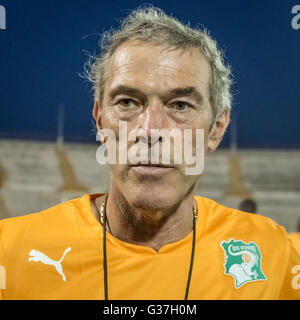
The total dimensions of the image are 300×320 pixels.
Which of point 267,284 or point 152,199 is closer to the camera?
point 152,199

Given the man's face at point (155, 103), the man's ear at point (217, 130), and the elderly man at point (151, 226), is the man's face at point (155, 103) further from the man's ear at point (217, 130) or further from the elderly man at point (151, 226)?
the man's ear at point (217, 130)

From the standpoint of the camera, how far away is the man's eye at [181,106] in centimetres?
123

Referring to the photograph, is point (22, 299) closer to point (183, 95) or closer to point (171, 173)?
point (171, 173)

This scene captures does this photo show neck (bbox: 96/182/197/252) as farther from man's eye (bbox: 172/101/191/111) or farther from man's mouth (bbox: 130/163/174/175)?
man's eye (bbox: 172/101/191/111)

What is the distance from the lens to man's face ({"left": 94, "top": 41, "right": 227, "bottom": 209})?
1.19 m

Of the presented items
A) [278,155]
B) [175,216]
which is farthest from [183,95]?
[278,155]

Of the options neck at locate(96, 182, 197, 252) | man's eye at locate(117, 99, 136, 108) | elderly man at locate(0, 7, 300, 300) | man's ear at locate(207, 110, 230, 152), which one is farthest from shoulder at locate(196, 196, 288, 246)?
man's eye at locate(117, 99, 136, 108)

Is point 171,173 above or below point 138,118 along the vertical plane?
below

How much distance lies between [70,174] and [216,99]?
33.3ft

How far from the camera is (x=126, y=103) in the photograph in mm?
1248

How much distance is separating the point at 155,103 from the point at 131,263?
0.58 m

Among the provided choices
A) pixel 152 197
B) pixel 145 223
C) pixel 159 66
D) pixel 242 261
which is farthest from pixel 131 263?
pixel 159 66

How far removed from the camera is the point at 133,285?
4.29ft

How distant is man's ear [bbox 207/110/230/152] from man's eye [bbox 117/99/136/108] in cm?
35
